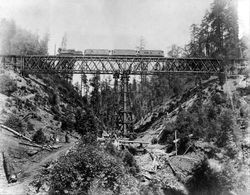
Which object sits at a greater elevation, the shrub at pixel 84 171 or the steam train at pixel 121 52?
the steam train at pixel 121 52

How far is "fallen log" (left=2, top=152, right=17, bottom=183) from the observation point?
14438 mm

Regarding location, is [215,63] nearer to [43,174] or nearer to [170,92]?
[170,92]

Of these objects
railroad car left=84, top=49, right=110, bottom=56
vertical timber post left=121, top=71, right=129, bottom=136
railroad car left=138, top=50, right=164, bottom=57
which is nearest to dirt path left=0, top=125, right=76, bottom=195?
vertical timber post left=121, top=71, right=129, bottom=136

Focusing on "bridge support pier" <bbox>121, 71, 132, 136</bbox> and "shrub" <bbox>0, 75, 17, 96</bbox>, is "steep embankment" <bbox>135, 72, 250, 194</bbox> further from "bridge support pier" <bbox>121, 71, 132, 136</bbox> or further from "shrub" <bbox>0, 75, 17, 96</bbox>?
"shrub" <bbox>0, 75, 17, 96</bbox>

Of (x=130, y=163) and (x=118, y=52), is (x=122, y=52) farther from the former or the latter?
(x=130, y=163)

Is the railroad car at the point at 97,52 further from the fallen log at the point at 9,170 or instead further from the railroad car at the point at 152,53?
the fallen log at the point at 9,170

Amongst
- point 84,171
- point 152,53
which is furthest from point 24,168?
point 152,53

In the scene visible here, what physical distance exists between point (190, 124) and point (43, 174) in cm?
1667

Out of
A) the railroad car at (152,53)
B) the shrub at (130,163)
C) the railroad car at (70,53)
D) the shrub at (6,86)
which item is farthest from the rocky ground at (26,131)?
the railroad car at (152,53)

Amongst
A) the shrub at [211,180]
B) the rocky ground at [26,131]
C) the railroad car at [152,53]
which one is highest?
the railroad car at [152,53]

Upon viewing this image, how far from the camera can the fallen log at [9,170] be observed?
47.4 feet

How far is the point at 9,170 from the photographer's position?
15172 mm

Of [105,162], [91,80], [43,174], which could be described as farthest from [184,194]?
[91,80]

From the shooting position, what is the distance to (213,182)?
18344mm
